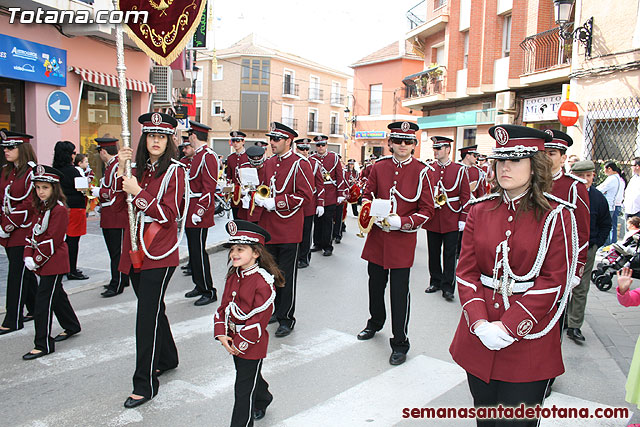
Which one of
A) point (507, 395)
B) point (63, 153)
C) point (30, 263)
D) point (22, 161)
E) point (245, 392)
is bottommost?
point (245, 392)

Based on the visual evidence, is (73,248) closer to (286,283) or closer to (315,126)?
(286,283)

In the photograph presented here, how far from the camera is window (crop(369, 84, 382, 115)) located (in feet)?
134

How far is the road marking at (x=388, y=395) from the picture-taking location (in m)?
4.05

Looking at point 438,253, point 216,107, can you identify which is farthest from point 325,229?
point 216,107

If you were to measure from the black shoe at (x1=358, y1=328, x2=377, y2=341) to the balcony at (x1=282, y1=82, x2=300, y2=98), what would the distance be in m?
45.3

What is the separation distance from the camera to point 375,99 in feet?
135

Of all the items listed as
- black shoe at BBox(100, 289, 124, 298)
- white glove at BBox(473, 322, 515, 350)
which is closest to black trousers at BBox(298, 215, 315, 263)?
black shoe at BBox(100, 289, 124, 298)

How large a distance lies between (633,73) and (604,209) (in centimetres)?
900

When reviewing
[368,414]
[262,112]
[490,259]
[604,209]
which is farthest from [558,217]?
[262,112]

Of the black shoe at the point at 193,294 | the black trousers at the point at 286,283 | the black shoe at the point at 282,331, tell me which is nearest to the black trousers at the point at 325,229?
the black shoe at the point at 193,294

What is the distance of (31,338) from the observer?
565 centimetres

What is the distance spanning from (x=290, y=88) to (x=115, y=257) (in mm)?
44718

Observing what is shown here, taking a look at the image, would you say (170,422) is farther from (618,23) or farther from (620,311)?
(618,23)

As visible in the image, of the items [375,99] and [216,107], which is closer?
[375,99]
